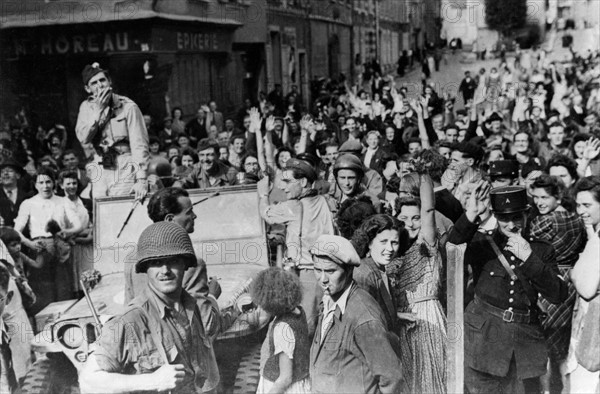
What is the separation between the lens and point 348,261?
9.78ft

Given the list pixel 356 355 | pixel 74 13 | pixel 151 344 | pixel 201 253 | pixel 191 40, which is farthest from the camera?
pixel 191 40

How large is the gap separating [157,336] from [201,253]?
2.13 m

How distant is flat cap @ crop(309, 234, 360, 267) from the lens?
9.71 ft

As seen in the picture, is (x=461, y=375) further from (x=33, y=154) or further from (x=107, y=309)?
(x=33, y=154)

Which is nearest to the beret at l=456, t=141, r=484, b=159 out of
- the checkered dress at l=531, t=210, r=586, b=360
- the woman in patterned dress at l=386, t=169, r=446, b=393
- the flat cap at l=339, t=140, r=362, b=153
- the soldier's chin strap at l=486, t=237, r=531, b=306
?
the flat cap at l=339, t=140, r=362, b=153

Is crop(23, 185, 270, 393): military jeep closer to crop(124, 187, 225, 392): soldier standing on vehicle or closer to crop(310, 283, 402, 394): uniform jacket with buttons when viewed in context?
crop(124, 187, 225, 392): soldier standing on vehicle

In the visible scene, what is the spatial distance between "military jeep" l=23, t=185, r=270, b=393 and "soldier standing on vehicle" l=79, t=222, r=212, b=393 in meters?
1.18

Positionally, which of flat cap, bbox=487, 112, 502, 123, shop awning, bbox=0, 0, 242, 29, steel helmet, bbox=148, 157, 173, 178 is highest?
shop awning, bbox=0, 0, 242, 29

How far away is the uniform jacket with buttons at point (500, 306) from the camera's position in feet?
11.6

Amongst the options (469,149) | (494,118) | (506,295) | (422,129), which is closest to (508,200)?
(506,295)

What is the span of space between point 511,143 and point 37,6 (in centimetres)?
627

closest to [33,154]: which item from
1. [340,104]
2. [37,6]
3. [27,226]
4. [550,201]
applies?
[37,6]

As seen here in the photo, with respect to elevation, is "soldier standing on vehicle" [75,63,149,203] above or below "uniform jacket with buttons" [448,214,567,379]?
above

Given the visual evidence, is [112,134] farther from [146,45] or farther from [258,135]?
[146,45]
